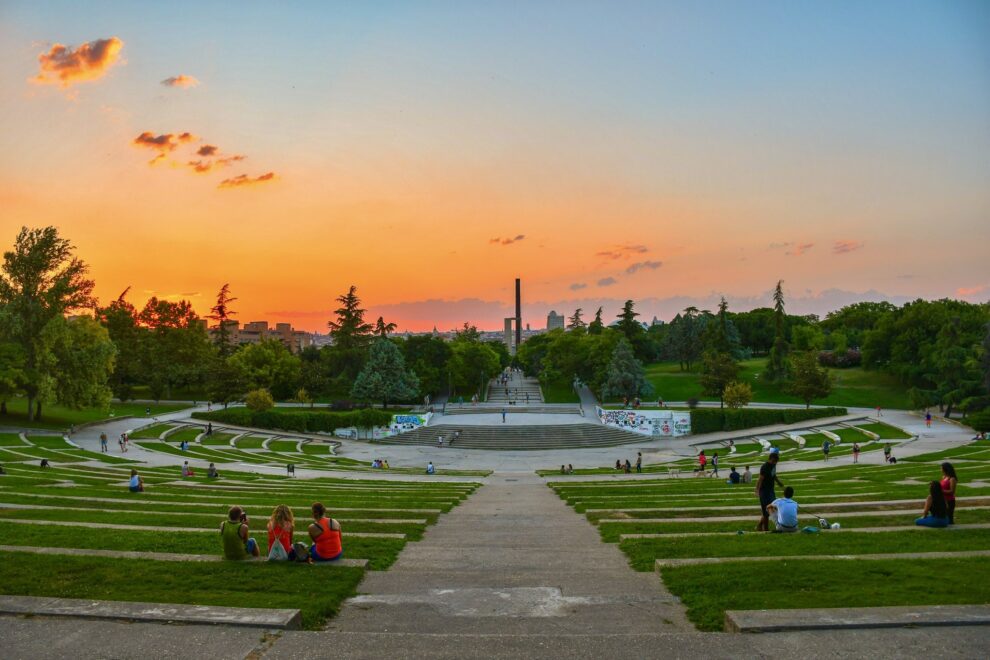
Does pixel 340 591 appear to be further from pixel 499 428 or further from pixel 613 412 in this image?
pixel 613 412

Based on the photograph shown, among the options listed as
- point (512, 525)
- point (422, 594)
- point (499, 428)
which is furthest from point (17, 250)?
point (422, 594)

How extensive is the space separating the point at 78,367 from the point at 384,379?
31465 mm

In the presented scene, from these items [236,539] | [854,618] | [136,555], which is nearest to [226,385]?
[136,555]

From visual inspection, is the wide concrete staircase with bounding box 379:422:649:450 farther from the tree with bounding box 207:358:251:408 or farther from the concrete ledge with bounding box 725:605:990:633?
the concrete ledge with bounding box 725:605:990:633

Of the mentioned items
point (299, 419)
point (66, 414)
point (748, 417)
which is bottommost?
point (748, 417)

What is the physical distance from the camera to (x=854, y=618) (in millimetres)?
7211

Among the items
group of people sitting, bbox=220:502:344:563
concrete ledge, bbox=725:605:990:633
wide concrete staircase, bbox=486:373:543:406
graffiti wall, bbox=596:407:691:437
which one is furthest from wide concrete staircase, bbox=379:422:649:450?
concrete ledge, bbox=725:605:990:633

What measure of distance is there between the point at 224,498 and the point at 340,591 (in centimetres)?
1176

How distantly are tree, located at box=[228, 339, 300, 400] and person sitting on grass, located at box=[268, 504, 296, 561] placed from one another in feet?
221

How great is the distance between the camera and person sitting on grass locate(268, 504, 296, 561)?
10031 mm

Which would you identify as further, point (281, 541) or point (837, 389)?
point (837, 389)

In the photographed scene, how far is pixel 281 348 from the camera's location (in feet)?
270

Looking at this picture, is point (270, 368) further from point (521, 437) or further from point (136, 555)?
point (136, 555)

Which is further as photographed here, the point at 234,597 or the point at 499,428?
the point at 499,428
